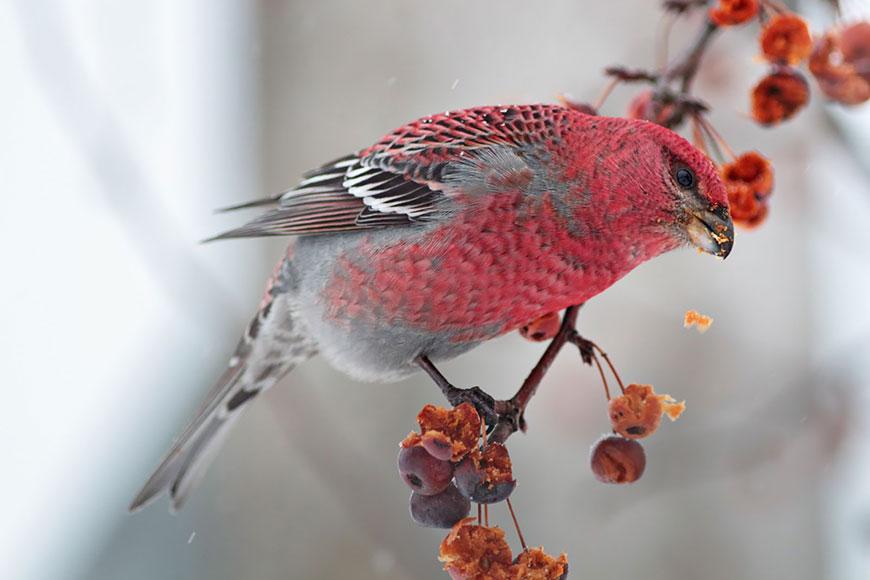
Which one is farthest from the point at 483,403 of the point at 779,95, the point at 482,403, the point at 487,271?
the point at 779,95

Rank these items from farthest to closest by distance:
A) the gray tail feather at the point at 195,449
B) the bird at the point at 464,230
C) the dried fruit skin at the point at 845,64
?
the gray tail feather at the point at 195,449, the dried fruit skin at the point at 845,64, the bird at the point at 464,230

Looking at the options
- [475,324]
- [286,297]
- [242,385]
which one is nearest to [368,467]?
[242,385]

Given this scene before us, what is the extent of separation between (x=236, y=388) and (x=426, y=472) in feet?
2.89

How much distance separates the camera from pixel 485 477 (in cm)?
133

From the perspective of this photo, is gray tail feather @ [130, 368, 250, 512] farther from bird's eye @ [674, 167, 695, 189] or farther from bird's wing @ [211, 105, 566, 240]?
bird's eye @ [674, 167, 695, 189]

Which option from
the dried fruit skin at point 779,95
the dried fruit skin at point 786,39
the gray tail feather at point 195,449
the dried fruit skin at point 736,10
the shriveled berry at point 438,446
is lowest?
the gray tail feather at point 195,449

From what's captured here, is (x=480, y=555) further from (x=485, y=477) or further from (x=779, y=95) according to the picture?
(x=779, y=95)

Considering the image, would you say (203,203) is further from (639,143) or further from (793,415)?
(639,143)

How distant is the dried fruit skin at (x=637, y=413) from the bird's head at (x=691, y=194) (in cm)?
23

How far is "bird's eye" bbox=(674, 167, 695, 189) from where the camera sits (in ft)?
4.84

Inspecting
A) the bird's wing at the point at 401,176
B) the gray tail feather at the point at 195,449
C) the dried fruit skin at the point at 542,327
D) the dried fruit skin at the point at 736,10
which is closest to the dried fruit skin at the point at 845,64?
the dried fruit skin at the point at 736,10

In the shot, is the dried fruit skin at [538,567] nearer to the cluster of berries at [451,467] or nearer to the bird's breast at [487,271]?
the cluster of berries at [451,467]

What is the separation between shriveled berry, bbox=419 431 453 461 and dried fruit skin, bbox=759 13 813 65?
85cm

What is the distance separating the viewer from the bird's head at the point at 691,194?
143 cm
